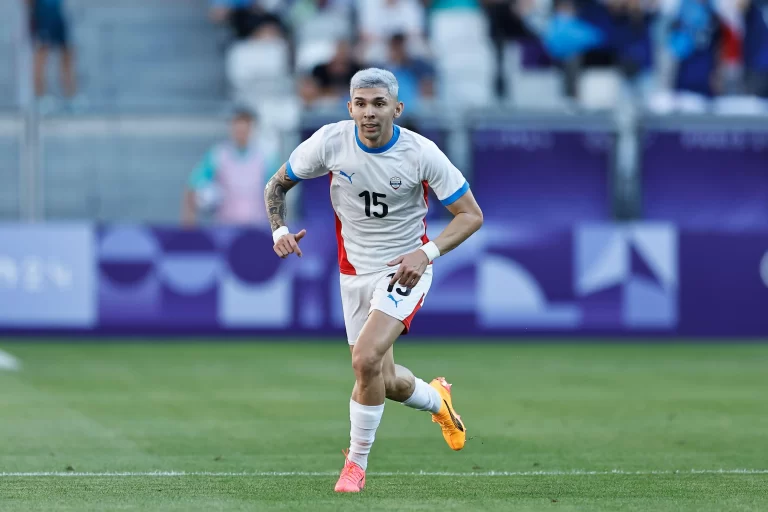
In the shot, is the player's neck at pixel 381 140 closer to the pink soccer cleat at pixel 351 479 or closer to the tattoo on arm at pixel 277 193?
the tattoo on arm at pixel 277 193

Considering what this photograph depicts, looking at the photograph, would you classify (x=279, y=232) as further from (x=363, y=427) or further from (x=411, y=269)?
(x=363, y=427)

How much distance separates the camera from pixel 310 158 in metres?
8.52

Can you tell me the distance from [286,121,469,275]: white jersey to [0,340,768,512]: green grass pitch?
52.8 inches

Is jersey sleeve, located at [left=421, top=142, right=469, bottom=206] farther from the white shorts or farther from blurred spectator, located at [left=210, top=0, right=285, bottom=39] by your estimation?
blurred spectator, located at [left=210, top=0, right=285, bottom=39]

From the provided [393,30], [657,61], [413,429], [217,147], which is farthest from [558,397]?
[657,61]

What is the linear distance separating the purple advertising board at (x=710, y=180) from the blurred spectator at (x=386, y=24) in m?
3.68

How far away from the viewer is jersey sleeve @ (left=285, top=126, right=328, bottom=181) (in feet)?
27.9

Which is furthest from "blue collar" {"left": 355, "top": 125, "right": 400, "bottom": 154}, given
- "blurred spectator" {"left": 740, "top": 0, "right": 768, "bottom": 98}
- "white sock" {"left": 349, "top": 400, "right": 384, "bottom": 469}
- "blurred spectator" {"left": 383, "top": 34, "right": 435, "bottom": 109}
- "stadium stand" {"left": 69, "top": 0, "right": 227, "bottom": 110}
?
"blurred spectator" {"left": 740, "top": 0, "right": 768, "bottom": 98}

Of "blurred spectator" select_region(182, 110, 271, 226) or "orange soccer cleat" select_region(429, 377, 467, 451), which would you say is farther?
"blurred spectator" select_region(182, 110, 271, 226)

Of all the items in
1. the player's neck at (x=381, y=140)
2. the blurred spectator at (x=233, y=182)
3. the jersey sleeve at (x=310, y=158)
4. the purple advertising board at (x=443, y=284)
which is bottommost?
the purple advertising board at (x=443, y=284)

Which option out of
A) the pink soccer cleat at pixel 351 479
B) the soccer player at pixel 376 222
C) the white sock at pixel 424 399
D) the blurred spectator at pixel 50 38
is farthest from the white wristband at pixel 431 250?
the blurred spectator at pixel 50 38

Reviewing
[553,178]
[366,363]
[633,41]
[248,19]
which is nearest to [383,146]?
[366,363]

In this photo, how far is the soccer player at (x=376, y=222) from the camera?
8086mm

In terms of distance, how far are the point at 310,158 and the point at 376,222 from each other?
1.75 feet
